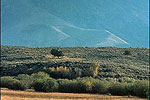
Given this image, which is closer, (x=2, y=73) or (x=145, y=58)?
(x=2, y=73)

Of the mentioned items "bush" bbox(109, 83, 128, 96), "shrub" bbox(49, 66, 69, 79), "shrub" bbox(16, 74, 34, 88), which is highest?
"shrub" bbox(49, 66, 69, 79)

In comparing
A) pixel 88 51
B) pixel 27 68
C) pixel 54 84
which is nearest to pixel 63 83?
pixel 54 84

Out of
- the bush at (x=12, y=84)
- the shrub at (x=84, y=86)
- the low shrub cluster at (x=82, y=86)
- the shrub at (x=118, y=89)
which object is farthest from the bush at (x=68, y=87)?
the bush at (x=12, y=84)

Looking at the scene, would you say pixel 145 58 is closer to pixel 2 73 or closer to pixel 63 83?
pixel 2 73

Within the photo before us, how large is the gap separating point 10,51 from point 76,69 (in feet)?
132

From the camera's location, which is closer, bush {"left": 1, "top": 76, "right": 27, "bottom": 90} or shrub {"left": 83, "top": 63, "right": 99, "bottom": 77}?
bush {"left": 1, "top": 76, "right": 27, "bottom": 90}

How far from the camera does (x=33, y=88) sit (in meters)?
49.4

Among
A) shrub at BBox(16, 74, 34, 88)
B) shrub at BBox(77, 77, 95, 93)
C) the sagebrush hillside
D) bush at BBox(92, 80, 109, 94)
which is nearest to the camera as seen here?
bush at BBox(92, 80, 109, 94)

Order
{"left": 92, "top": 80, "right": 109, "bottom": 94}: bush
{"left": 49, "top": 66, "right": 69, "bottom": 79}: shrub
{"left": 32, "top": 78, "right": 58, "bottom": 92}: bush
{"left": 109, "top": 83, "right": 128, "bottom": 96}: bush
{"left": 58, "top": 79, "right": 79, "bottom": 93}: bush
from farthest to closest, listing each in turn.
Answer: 1. {"left": 49, "top": 66, "right": 69, "bottom": 79}: shrub
2. {"left": 58, "top": 79, "right": 79, "bottom": 93}: bush
3. {"left": 32, "top": 78, "right": 58, "bottom": 92}: bush
4. {"left": 92, "top": 80, "right": 109, "bottom": 94}: bush
5. {"left": 109, "top": 83, "right": 128, "bottom": 96}: bush

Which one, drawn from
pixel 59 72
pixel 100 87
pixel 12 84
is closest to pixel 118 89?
pixel 100 87

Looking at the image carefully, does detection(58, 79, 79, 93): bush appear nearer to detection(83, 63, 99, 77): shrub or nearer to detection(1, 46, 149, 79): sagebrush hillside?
detection(83, 63, 99, 77): shrub

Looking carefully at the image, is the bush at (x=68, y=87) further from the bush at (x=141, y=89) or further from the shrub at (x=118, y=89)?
the bush at (x=141, y=89)

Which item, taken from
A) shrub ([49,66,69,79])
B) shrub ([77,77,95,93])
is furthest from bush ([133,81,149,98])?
shrub ([49,66,69,79])

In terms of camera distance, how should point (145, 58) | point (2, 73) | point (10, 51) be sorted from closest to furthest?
point (2, 73) < point (145, 58) < point (10, 51)
